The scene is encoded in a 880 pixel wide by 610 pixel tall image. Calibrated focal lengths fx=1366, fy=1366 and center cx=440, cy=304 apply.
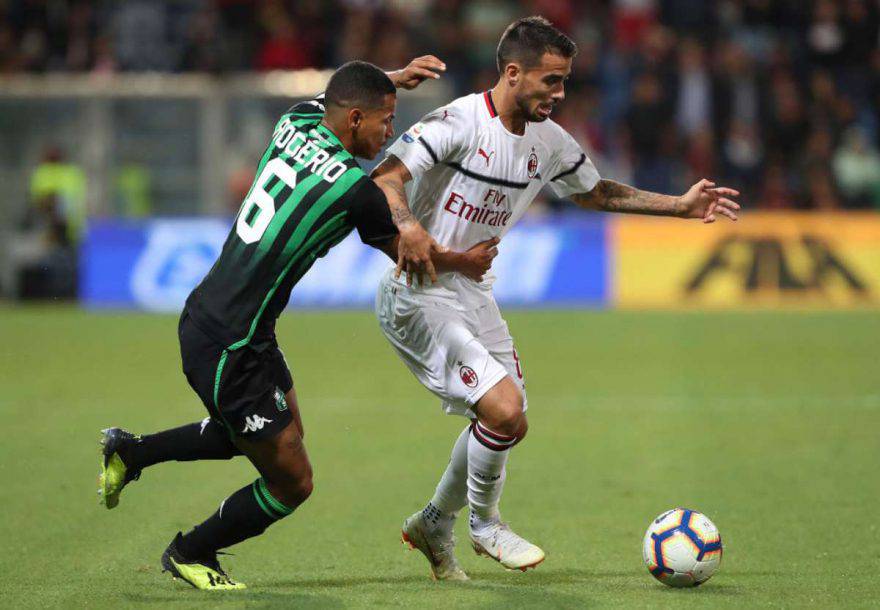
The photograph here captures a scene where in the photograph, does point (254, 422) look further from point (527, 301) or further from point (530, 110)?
point (527, 301)

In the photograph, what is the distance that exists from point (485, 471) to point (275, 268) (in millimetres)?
1243

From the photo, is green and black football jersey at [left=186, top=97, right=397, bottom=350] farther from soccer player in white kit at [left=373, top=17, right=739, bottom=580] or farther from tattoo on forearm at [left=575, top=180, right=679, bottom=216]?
tattoo on forearm at [left=575, top=180, right=679, bottom=216]

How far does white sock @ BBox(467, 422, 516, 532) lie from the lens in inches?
222

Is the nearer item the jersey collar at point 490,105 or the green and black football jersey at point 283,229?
the green and black football jersey at point 283,229

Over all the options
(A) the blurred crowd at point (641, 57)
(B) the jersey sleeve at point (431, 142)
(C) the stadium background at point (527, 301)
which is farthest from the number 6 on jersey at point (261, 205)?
(A) the blurred crowd at point (641, 57)

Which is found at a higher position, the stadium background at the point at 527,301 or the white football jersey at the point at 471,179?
the white football jersey at the point at 471,179

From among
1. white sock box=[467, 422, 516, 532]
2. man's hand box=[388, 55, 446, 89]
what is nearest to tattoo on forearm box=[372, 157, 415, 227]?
man's hand box=[388, 55, 446, 89]

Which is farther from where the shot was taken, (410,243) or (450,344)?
(450,344)

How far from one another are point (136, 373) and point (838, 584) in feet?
26.6

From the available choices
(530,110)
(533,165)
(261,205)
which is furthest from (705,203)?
(261,205)

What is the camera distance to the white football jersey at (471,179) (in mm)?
5742

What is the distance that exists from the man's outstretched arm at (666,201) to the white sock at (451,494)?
48.7 inches

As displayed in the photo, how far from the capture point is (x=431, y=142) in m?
5.62

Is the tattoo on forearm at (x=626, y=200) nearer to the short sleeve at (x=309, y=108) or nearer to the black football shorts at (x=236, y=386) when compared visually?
the short sleeve at (x=309, y=108)
